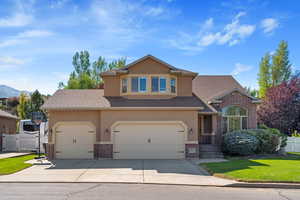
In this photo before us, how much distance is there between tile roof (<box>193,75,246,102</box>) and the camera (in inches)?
834

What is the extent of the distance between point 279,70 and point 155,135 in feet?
87.1

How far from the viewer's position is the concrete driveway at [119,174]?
1045cm

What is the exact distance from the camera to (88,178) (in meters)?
10.8

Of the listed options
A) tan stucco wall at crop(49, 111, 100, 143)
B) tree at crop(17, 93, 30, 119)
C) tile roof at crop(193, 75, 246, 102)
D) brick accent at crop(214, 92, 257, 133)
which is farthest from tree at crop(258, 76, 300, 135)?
tree at crop(17, 93, 30, 119)

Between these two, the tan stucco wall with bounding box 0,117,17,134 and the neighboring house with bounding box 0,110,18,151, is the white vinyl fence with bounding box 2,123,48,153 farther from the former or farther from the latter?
the tan stucco wall with bounding box 0,117,17,134

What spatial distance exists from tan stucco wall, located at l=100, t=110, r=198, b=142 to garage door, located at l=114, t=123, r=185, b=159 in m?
0.40

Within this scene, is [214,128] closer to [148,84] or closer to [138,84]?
[148,84]

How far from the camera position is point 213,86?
22500mm

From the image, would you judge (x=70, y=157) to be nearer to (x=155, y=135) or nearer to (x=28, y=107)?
(x=155, y=135)

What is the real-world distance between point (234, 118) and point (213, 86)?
3806 mm

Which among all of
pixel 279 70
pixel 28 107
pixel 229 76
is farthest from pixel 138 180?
pixel 28 107

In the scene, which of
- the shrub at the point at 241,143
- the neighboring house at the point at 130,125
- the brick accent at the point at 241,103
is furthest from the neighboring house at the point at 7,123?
the shrub at the point at 241,143

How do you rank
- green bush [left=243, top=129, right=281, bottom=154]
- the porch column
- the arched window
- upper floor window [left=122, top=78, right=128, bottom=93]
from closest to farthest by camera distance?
1. green bush [left=243, top=129, right=281, bottom=154]
2. upper floor window [left=122, top=78, right=128, bottom=93]
3. the porch column
4. the arched window

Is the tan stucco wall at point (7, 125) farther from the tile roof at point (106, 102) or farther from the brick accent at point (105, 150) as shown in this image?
the brick accent at point (105, 150)
